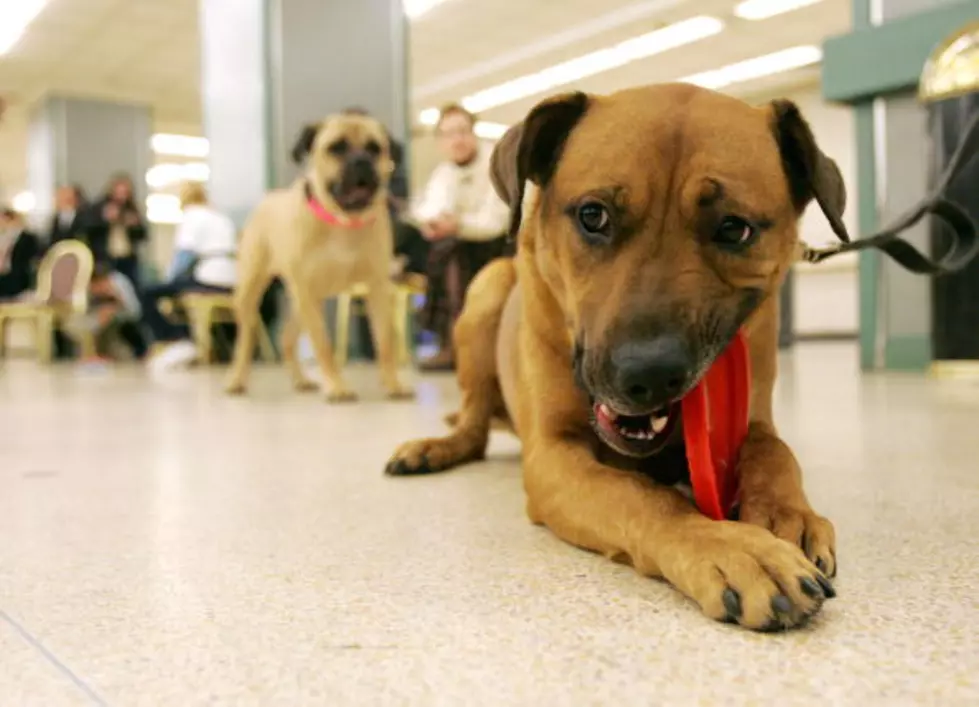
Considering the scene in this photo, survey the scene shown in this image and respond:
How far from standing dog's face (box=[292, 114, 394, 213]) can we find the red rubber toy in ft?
11.0

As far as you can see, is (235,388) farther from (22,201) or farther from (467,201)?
(22,201)

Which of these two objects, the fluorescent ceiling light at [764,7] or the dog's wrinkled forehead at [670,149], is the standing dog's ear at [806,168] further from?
the fluorescent ceiling light at [764,7]

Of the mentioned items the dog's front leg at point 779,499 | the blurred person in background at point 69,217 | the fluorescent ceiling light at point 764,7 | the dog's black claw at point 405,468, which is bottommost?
the dog's black claw at point 405,468

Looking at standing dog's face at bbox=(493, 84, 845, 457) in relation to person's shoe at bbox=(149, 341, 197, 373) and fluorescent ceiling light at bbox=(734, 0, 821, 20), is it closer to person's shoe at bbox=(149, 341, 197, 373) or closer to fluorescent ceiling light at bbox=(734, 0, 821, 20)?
person's shoe at bbox=(149, 341, 197, 373)

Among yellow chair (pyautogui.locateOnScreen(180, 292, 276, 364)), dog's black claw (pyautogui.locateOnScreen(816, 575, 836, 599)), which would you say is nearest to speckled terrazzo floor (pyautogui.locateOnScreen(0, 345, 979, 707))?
dog's black claw (pyautogui.locateOnScreen(816, 575, 836, 599))

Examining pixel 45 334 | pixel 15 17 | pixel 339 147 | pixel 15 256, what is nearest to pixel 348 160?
pixel 339 147

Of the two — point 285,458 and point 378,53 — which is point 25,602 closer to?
point 285,458

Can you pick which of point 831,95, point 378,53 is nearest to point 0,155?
point 378,53

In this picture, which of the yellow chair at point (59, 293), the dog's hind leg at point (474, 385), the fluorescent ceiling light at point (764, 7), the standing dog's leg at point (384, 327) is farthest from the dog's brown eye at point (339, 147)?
the fluorescent ceiling light at point (764, 7)

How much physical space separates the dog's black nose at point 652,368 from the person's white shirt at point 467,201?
5.06 metres

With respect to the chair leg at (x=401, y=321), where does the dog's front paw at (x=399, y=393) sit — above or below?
below

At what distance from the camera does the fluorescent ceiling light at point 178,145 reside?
58.4ft

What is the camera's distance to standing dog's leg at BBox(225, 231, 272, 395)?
513 cm

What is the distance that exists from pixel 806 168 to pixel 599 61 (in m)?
11.9
